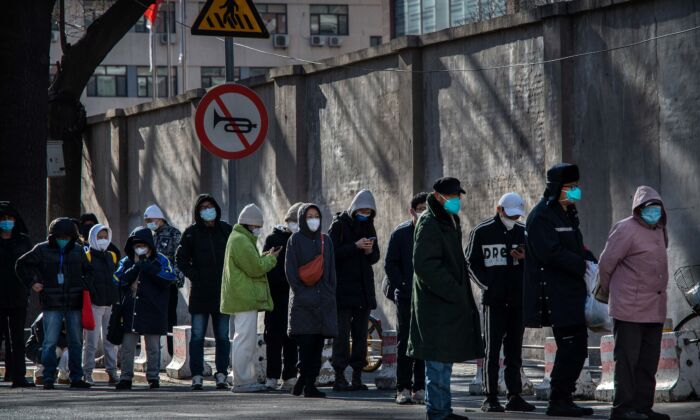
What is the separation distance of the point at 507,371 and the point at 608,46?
17.5ft

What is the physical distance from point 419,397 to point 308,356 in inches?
51.2

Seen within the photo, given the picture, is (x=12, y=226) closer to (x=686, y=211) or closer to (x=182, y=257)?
(x=182, y=257)

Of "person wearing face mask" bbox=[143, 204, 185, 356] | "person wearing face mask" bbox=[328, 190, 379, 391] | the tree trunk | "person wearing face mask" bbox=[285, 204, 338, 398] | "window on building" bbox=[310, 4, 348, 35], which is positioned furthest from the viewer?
"window on building" bbox=[310, 4, 348, 35]

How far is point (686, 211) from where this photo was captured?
1673cm

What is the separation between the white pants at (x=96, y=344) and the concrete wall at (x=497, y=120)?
239cm

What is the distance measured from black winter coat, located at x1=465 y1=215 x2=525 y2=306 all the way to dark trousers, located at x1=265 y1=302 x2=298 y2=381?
329 centimetres

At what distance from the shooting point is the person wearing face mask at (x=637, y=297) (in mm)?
12297

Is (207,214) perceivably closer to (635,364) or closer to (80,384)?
(80,384)

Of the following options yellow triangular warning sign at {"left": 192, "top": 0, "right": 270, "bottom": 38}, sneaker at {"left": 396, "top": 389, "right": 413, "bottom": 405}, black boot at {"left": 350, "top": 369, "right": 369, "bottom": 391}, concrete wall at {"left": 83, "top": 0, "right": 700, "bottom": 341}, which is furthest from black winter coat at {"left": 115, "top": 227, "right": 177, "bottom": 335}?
sneaker at {"left": 396, "top": 389, "right": 413, "bottom": 405}

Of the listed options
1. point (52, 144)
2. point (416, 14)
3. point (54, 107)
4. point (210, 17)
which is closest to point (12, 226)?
point (210, 17)

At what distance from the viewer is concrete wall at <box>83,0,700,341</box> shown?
16.9 metres

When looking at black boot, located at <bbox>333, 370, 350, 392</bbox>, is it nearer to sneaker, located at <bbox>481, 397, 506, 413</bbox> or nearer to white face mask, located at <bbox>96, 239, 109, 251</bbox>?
sneaker, located at <bbox>481, 397, 506, 413</bbox>

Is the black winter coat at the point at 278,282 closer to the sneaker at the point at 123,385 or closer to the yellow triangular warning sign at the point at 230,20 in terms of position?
the sneaker at the point at 123,385

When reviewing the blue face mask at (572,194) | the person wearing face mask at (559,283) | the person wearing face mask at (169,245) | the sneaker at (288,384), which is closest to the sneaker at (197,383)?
the sneaker at (288,384)
